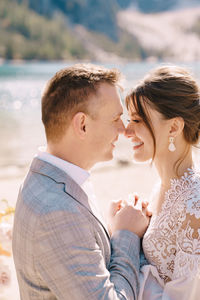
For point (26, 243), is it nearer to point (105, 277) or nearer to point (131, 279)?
point (105, 277)

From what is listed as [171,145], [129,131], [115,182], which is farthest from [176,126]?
[115,182]

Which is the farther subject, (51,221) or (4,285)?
(4,285)

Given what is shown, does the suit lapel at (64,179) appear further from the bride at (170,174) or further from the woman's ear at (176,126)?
the woman's ear at (176,126)

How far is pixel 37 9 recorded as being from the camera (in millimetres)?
157625

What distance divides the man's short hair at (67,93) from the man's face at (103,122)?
52 millimetres

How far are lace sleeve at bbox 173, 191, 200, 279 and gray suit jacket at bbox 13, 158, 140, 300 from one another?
1.19 ft

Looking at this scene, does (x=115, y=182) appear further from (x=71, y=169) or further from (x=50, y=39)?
(x=50, y=39)

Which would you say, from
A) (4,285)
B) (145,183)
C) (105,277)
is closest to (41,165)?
(105,277)

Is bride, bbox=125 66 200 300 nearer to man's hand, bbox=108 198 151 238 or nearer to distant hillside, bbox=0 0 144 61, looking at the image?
man's hand, bbox=108 198 151 238

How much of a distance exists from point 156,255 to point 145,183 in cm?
705

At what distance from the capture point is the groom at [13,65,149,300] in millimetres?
1742

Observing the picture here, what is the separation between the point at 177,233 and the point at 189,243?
0.10 metres

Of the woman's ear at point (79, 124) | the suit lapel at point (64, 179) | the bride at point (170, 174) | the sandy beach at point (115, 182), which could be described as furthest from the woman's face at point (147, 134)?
the sandy beach at point (115, 182)

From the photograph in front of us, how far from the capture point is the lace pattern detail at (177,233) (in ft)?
7.15
